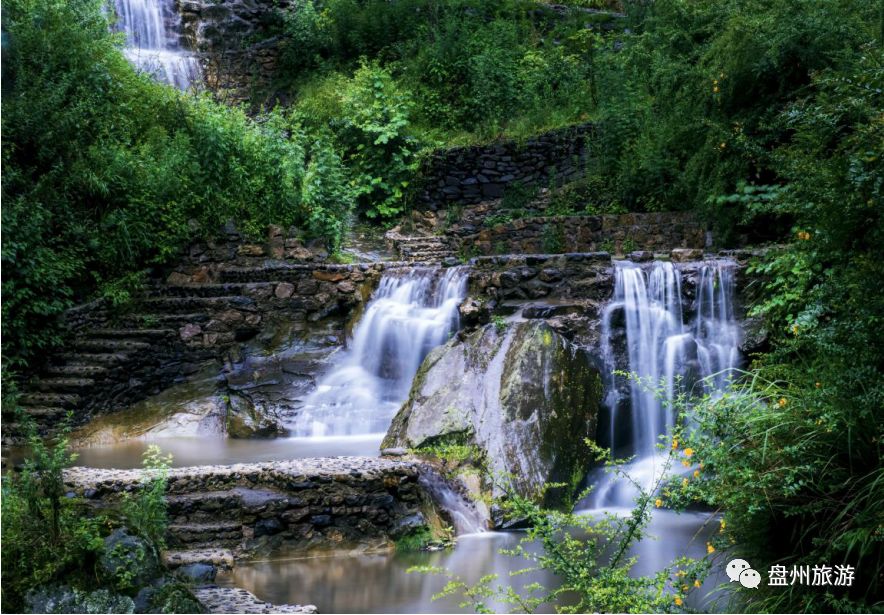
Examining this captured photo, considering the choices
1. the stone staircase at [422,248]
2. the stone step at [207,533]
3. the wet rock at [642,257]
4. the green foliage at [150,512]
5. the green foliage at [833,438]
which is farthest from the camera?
the stone staircase at [422,248]

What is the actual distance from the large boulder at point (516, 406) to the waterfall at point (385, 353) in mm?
1775

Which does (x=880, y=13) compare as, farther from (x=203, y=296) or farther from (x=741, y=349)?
(x=203, y=296)

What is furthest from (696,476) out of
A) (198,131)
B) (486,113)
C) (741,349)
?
(486,113)

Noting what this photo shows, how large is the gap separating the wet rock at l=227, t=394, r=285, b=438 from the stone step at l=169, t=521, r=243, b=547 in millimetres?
3774

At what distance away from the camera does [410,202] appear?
15648 millimetres

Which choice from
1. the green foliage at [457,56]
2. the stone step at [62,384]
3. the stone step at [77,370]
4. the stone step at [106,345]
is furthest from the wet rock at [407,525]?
the green foliage at [457,56]

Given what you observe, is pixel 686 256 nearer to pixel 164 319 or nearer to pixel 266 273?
pixel 266 273

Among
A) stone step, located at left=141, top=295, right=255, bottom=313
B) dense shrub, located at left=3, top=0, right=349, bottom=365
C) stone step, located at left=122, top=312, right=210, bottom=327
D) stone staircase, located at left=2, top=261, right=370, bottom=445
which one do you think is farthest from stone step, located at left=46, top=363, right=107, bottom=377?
stone step, located at left=141, top=295, right=255, bottom=313

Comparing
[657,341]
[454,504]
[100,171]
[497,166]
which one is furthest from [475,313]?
[497,166]

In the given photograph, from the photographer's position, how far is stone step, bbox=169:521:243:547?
589 centimetres

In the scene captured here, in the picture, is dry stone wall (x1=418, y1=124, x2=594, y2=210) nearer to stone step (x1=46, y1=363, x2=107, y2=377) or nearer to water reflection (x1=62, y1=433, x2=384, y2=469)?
water reflection (x1=62, y1=433, x2=384, y2=469)

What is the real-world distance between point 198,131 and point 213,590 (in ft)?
31.7

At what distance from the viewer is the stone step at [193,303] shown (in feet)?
36.9

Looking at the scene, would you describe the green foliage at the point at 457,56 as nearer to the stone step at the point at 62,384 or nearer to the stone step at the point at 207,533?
the stone step at the point at 62,384
